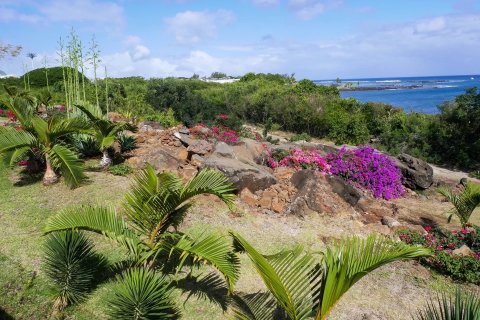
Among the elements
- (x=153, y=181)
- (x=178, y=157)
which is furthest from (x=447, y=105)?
(x=153, y=181)

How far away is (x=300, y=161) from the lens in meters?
11.3

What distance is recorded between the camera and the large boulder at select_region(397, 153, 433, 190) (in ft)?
38.9

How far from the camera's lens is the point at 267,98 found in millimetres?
A: 31328

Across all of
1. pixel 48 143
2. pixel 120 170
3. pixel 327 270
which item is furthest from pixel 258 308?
pixel 120 170

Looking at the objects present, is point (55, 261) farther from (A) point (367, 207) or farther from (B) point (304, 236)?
(A) point (367, 207)

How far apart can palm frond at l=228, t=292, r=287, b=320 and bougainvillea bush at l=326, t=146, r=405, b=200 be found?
7.31 metres

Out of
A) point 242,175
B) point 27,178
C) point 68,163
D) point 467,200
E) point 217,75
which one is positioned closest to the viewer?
point 467,200

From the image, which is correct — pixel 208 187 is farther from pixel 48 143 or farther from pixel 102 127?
pixel 102 127

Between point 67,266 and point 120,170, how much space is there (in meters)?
5.01

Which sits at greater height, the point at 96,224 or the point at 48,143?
the point at 48,143

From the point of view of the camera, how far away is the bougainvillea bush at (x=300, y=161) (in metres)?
11.2

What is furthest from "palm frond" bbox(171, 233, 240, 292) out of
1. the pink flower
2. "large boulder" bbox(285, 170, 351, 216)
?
the pink flower

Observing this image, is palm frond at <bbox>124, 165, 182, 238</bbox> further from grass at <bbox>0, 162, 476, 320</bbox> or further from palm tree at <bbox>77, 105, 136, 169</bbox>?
palm tree at <bbox>77, 105, 136, 169</bbox>

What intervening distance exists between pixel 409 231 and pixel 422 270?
145 centimetres
